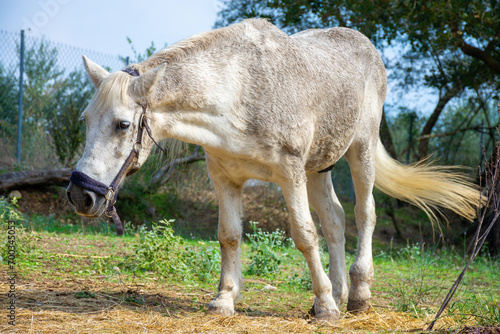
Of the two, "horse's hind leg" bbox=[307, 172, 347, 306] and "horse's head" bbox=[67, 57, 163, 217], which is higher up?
"horse's head" bbox=[67, 57, 163, 217]

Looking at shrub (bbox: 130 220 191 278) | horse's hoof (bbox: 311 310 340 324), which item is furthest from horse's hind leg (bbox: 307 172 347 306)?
shrub (bbox: 130 220 191 278)

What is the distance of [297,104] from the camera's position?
3.46 meters

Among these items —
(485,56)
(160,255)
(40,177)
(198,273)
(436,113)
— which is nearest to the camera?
(160,255)

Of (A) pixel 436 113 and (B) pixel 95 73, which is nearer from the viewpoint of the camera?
(B) pixel 95 73

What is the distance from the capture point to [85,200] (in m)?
2.80

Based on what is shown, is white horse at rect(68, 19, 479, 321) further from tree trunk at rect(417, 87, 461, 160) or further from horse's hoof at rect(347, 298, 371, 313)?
tree trunk at rect(417, 87, 461, 160)

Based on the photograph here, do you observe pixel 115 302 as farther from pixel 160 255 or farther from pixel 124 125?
pixel 124 125

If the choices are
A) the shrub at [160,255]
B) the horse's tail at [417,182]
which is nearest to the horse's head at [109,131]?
the shrub at [160,255]

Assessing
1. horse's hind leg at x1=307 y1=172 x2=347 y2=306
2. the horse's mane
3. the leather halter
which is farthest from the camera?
horse's hind leg at x1=307 y1=172 x2=347 y2=306

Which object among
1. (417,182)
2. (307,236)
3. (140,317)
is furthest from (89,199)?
(417,182)

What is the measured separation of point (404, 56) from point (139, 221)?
779 cm

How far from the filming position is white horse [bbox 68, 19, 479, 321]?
292 centimetres

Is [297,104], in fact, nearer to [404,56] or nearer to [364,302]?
[364,302]

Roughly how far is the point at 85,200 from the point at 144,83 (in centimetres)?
78
